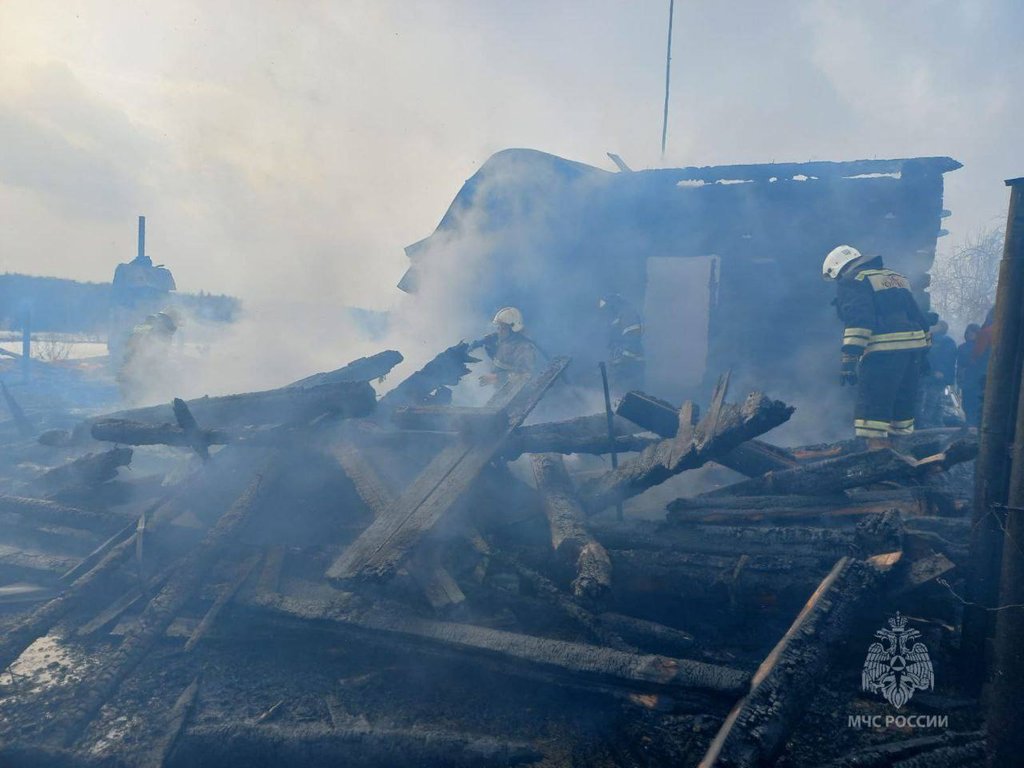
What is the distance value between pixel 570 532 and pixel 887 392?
436 cm

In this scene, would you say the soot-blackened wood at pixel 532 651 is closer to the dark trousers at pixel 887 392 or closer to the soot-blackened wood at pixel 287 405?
the soot-blackened wood at pixel 287 405

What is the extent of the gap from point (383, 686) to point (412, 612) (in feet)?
1.31

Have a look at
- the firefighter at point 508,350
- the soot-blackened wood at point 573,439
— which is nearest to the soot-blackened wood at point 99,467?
the soot-blackened wood at point 573,439

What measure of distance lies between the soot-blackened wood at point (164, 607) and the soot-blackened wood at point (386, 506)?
61cm

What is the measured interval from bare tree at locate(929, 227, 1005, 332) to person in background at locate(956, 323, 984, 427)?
19414mm

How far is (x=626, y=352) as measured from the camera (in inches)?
400

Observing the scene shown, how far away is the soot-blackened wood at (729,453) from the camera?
17.1 ft

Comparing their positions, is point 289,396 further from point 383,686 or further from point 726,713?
point 726,713

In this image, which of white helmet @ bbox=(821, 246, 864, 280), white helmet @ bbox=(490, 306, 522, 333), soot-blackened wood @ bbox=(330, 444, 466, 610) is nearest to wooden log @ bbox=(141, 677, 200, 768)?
soot-blackened wood @ bbox=(330, 444, 466, 610)

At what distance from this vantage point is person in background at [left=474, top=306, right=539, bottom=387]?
8.96m

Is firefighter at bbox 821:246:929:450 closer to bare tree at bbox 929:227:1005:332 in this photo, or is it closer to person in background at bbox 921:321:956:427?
person in background at bbox 921:321:956:427

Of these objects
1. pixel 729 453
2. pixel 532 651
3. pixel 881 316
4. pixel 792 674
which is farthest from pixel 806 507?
pixel 881 316

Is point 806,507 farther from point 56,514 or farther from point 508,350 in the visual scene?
point 56,514

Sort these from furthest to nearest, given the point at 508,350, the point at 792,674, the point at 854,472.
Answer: the point at 508,350, the point at 854,472, the point at 792,674
